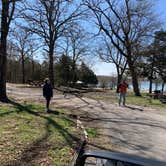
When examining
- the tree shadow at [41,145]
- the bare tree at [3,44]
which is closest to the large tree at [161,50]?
the bare tree at [3,44]

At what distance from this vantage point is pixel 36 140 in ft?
32.9

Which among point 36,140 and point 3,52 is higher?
point 3,52

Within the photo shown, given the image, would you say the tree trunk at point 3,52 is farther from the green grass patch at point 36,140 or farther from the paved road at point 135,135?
the green grass patch at point 36,140

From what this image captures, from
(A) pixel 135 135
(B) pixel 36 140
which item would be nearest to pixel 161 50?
(A) pixel 135 135

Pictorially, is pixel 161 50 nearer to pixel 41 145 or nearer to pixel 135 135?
pixel 135 135

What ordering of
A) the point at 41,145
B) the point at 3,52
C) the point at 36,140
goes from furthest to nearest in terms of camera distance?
the point at 3,52 → the point at 36,140 → the point at 41,145

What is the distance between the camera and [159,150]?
412 inches

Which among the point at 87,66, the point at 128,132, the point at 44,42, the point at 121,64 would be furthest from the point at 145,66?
the point at 128,132

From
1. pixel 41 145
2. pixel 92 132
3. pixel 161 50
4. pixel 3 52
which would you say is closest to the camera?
pixel 41 145

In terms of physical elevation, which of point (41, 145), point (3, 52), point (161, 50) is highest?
point (161, 50)

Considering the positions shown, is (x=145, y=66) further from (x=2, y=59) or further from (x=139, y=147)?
(x=139, y=147)

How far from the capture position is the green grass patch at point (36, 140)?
8.04 m

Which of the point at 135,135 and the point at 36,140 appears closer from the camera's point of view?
the point at 36,140

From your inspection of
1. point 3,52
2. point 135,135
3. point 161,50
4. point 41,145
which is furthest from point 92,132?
point 161,50
